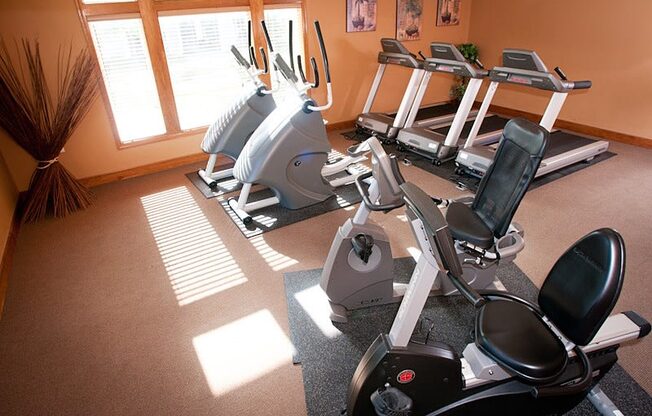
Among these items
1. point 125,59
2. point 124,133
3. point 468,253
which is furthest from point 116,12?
point 468,253

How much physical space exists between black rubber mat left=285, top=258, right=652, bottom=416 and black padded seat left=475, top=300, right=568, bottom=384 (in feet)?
1.73

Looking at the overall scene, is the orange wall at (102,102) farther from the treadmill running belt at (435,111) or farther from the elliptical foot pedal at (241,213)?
the elliptical foot pedal at (241,213)

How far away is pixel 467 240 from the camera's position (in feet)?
7.07

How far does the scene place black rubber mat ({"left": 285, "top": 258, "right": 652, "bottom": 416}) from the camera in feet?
5.75

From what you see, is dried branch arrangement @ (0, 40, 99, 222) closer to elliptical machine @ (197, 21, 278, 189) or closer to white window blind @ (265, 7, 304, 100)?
elliptical machine @ (197, 21, 278, 189)

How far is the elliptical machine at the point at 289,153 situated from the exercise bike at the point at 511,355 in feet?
6.18

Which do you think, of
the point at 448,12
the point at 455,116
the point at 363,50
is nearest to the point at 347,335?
the point at 455,116

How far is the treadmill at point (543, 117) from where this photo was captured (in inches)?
130

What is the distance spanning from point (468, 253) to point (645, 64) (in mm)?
3866

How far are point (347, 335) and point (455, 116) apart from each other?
3.10m

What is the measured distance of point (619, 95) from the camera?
14.8 ft

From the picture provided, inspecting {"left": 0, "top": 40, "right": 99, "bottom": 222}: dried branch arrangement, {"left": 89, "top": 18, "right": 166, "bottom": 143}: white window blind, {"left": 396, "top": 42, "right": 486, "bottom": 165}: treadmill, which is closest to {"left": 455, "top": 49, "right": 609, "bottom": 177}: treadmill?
{"left": 396, "top": 42, "right": 486, "bottom": 165}: treadmill

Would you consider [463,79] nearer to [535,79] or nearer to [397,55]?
[397,55]

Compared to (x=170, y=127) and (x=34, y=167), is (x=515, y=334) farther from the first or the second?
(x=34, y=167)
